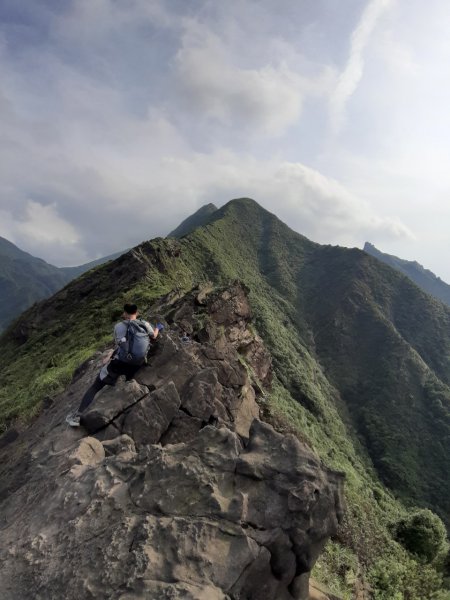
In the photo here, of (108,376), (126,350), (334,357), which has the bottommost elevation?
(108,376)

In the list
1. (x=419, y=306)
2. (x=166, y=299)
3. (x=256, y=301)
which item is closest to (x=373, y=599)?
(x=166, y=299)

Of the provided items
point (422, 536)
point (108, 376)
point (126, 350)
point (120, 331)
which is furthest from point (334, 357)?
point (120, 331)

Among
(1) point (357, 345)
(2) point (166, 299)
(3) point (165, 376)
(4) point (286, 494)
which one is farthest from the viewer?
(1) point (357, 345)

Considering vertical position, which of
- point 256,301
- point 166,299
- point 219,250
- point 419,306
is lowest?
point 166,299

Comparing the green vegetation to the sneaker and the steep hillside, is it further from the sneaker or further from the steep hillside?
the sneaker

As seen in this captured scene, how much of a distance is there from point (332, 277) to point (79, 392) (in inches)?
6304

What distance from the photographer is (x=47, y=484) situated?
998cm

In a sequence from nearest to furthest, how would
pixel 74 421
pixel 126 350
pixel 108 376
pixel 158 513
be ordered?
pixel 158 513
pixel 74 421
pixel 126 350
pixel 108 376

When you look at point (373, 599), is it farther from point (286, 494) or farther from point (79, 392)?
point (79, 392)

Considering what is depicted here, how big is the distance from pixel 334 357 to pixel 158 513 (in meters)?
120

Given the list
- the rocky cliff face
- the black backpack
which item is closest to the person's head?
the black backpack

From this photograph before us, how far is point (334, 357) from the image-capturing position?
4813 inches

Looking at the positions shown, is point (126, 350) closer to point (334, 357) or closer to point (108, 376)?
point (108, 376)

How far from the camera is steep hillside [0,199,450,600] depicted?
24297 millimetres
